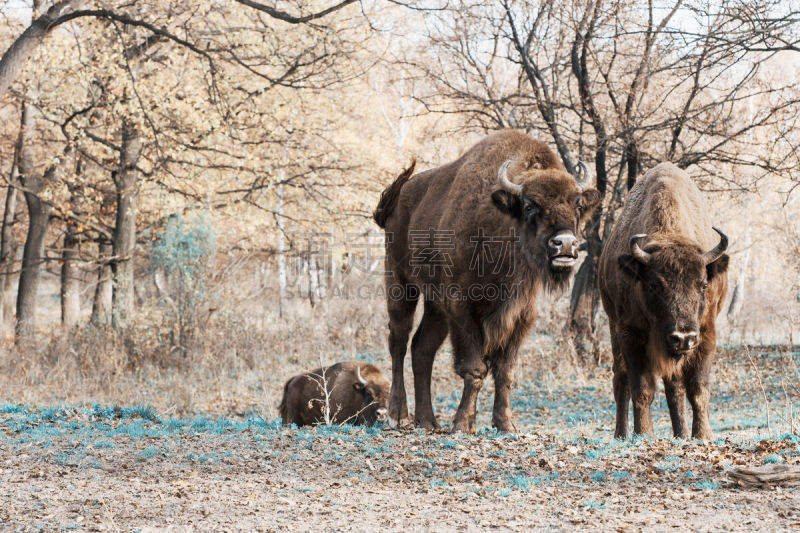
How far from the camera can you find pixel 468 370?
7227 mm

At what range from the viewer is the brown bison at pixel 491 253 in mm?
6785

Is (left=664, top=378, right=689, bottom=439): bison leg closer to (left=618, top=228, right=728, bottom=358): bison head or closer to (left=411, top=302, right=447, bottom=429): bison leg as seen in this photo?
(left=618, top=228, right=728, bottom=358): bison head

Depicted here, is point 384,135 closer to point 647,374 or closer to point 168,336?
point 168,336

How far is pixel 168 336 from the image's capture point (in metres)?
16.3

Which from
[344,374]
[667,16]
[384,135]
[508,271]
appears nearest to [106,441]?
[508,271]

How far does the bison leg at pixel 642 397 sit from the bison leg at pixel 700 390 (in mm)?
342

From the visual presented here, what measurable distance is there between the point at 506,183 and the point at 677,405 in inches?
106

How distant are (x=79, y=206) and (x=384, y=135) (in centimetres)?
1741

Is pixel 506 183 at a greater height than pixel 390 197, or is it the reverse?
pixel 390 197

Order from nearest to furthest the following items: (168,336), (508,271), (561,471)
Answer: (561,471)
(508,271)
(168,336)

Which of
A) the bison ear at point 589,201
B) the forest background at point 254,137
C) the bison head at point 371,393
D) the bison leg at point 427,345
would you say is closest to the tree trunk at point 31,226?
the forest background at point 254,137

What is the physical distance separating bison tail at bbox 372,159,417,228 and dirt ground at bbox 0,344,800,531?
3.07 m

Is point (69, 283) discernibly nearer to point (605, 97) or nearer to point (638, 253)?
point (605, 97)

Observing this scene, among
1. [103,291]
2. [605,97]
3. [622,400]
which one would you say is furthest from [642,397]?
[103,291]
